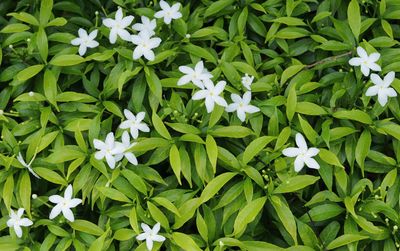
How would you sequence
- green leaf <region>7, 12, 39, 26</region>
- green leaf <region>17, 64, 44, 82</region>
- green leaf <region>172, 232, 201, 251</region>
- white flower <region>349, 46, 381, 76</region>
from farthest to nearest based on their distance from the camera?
green leaf <region>7, 12, 39, 26</region>, green leaf <region>17, 64, 44, 82</region>, white flower <region>349, 46, 381, 76</region>, green leaf <region>172, 232, 201, 251</region>

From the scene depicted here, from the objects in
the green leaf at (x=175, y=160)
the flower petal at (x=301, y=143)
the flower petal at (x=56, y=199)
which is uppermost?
the flower petal at (x=301, y=143)

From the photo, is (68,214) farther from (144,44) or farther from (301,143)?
(301,143)

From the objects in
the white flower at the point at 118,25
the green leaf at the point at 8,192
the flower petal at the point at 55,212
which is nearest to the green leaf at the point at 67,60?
the white flower at the point at 118,25

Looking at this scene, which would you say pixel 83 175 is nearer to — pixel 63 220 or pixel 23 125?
pixel 63 220

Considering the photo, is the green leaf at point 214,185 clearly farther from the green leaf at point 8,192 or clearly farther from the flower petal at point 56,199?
the green leaf at point 8,192

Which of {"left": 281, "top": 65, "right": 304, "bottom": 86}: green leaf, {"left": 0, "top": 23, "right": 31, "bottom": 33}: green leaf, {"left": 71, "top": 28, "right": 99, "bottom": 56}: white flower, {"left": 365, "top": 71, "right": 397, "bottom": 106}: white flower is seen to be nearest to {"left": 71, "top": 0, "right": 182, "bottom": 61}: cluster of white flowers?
{"left": 71, "top": 28, "right": 99, "bottom": 56}: white flower

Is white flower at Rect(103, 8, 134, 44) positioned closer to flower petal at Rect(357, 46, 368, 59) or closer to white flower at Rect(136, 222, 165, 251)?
white flower at Rect(136, 222, 165, 251)
